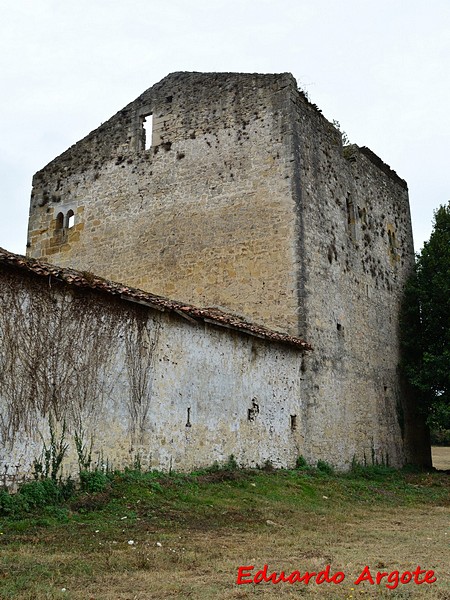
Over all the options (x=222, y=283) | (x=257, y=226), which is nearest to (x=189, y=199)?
(x=257, y=226)

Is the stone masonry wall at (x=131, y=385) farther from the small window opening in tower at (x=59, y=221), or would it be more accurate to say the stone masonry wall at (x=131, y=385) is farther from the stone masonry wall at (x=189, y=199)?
the small window opening in tower at (x=59, y=221)

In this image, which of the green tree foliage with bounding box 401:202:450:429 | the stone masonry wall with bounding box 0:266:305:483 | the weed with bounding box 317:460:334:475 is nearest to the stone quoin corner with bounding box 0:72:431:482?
the stone masonry wall with bounding box 0:266:305:483

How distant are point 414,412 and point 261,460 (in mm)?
8862

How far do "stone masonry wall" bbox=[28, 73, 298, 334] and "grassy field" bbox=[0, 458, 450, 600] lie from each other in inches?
209

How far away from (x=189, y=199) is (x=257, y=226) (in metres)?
2.51

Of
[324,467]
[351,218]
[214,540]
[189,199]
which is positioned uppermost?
[189,199]

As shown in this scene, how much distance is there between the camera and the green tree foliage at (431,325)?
18.6 m

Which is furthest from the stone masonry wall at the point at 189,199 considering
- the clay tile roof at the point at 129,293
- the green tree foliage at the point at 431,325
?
the green tree foliage at the point at 431,325

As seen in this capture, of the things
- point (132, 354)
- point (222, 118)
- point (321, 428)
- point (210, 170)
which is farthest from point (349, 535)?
point (222, 118)

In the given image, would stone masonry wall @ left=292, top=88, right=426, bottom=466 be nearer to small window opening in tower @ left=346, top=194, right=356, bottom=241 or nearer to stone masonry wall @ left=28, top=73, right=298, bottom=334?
small window opening in tower @ left=346, top=194, right=356, bottom=241

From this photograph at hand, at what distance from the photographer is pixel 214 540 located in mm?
7699

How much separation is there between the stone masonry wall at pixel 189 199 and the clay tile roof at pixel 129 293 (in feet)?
7.26

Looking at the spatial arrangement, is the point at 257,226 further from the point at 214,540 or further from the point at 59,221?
the point at 214,540

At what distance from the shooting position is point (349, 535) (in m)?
8.62
